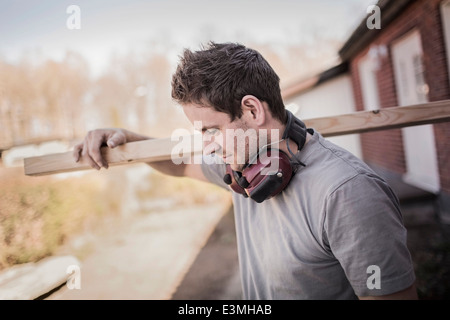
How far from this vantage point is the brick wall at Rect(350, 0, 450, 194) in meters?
4.78

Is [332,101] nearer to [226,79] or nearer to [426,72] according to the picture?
[426,72]

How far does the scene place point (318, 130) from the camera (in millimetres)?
1512

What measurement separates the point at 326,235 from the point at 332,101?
29.5 ft

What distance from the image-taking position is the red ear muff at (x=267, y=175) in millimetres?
1295

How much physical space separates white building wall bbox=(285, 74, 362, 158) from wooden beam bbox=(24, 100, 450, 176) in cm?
791

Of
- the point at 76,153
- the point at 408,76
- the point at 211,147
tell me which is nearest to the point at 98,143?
the point at 76,153

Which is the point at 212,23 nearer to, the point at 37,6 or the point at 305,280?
the point at 37,6

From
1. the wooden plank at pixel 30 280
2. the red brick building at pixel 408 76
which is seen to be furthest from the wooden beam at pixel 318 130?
the red brick building at pixel 408 76

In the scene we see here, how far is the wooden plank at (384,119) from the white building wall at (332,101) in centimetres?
790

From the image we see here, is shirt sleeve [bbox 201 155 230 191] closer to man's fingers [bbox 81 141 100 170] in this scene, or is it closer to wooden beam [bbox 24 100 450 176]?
wooden beam [bbox 24 100 450 176]

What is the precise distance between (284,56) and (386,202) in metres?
17.6

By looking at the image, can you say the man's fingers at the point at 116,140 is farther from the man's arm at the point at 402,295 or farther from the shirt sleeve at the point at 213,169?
the man's arm at the point at 402,295

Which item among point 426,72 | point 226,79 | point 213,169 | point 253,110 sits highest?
point 426,72

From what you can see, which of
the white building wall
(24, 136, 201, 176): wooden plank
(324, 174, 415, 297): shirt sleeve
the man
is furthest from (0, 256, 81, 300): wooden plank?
the white building wall
